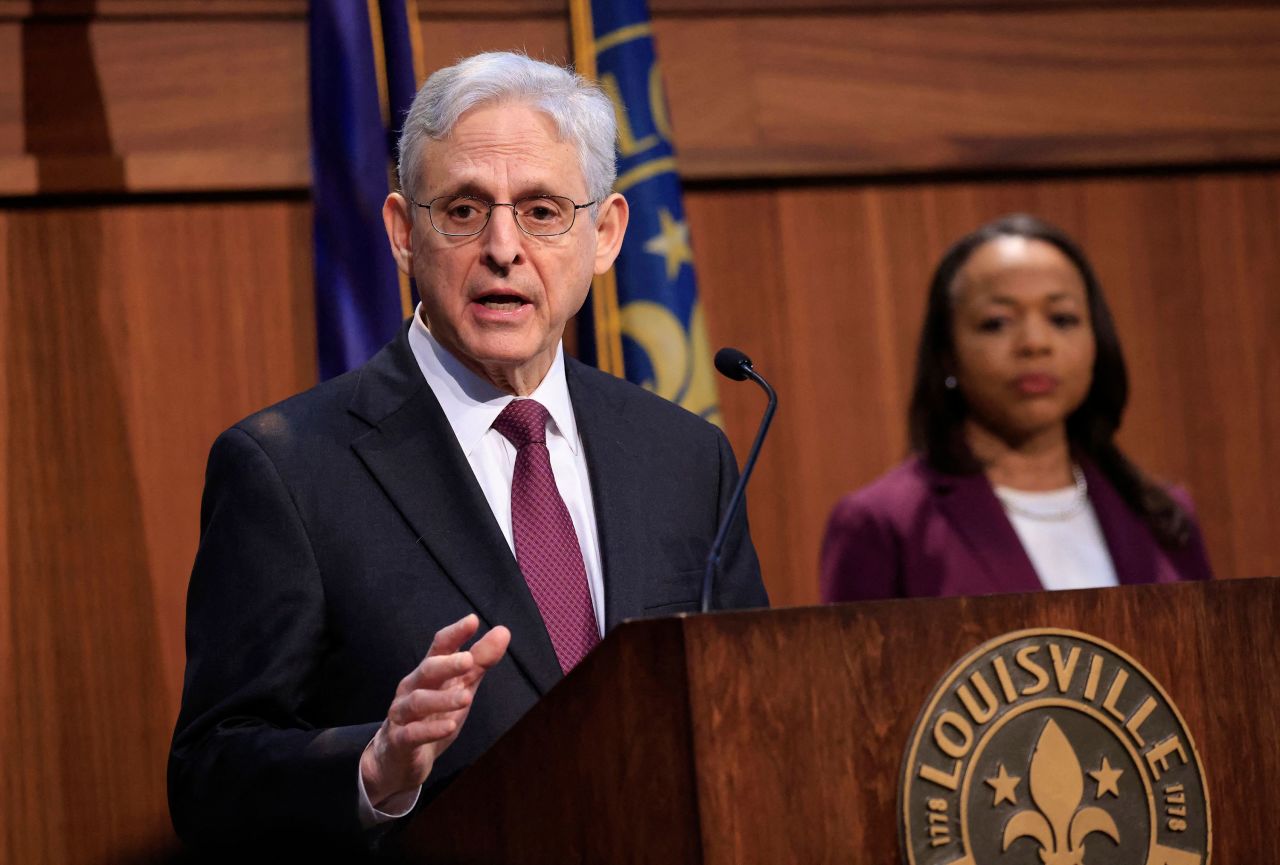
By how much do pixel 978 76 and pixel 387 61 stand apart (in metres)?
1.41

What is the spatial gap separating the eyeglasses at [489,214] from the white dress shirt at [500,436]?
15 cm

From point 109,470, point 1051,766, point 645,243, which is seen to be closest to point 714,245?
point 645,243

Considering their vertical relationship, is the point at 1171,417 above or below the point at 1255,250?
Result: below

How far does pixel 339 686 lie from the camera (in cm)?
183

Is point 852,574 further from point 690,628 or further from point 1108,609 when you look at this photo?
point 690,628

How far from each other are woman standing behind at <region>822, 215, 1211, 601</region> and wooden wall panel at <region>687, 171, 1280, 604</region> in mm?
347

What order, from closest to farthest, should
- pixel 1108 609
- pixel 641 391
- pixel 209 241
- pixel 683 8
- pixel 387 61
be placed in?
pixel 1108 609 → pixel 641 391 → pixel 387 61 → pixel 209 241 → pixel 683 8

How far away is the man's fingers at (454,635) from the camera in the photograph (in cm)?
140

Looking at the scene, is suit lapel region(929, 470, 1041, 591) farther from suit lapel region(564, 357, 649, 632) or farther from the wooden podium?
the wooden podium

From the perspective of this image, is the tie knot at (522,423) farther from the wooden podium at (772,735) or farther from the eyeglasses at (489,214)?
the wooden podium at (772,735)

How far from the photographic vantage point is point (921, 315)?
12.1 ft

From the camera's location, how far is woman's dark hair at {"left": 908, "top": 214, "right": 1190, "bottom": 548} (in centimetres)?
321

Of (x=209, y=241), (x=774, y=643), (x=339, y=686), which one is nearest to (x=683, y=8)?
(x=209, y=241)

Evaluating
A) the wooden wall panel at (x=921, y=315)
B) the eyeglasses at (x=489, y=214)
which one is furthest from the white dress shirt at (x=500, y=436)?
the wooden wall panel at (x=921, y=315)
